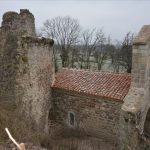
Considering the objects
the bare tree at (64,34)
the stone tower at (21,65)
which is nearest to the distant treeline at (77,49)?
the bare tree at (64,34)

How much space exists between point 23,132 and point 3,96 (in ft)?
9.04

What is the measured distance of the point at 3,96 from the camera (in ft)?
32.5

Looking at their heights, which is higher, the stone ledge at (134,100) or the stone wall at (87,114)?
the stone ledge at (134,100)

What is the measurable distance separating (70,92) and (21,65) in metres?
3.94

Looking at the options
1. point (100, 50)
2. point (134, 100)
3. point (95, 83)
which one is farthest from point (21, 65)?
point (100, 50)

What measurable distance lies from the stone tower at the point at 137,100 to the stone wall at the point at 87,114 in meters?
0.82

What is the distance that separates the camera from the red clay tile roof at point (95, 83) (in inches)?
461

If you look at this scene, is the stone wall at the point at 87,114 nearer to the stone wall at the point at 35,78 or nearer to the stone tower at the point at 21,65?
the stone wall at the point at 35,78

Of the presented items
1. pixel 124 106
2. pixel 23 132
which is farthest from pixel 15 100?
pixel 124 106

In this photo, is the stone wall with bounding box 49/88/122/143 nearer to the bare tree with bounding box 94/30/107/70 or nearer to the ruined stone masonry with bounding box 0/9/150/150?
the ruined stone masonry with bounding box 0/9/150/150

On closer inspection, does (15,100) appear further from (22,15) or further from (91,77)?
(91,77)

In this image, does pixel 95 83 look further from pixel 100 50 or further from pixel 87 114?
pixel 100 50

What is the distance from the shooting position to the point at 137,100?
1055cm

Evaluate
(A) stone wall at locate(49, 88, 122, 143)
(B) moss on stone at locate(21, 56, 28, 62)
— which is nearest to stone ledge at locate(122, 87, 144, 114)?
(A) stone wall at locate(49, 88, 122, 143)
